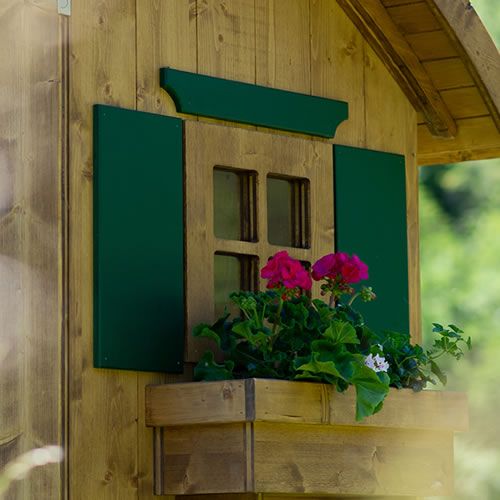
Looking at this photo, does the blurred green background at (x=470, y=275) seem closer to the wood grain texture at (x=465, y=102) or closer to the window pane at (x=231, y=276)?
the wood grain texture at (x=465, y=102)

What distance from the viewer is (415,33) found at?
6.28m

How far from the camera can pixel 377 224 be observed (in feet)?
20.5

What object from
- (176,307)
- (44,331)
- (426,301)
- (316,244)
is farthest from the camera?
(426,301)

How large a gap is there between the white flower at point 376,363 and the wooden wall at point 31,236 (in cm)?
98

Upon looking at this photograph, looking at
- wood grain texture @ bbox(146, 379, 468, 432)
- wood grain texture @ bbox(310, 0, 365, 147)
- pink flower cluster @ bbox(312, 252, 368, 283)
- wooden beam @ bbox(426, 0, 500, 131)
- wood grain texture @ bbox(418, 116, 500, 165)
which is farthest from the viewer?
wood grain texture @ bbox(418, 116, 500, 165)

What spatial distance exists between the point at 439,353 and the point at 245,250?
76cm

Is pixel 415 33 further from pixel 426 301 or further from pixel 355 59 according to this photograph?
pixel 426 301

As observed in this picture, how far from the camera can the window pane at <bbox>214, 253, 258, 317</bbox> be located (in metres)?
5.73

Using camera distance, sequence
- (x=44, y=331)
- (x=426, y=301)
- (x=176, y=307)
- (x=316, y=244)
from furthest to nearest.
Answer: (x=426, y=301) → (x=316, y=244) → (x=176, y=307) → (x=44, y=331)

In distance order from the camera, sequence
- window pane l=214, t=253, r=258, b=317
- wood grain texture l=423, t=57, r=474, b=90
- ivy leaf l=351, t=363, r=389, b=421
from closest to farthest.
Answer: ivy leaf l=351, t=363, r=389, b=421 → window pane l=214, t=253, r=258, b=317 → wood grain texture l=423, t=57, r=474, b=90

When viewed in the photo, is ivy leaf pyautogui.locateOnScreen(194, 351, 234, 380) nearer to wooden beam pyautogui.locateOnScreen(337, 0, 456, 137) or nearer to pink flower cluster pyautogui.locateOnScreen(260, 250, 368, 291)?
pink flower cluster pyautogui.locateOnScreen(260, 250, 368, 291)

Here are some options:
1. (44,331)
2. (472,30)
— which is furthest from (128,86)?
(472,30)

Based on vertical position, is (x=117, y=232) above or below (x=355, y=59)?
below

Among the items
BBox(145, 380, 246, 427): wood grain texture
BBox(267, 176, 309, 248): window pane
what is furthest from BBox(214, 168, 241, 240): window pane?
BBox(145, 380, 246, 427): wood grain texture
